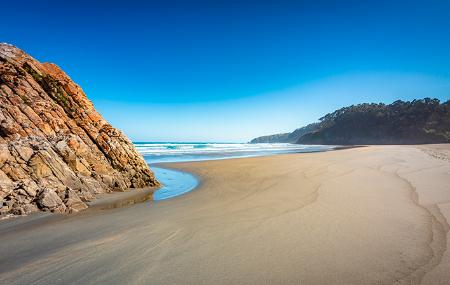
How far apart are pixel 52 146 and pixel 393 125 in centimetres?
10799

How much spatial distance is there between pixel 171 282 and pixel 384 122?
11293cm

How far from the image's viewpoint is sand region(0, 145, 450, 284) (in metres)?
3.28

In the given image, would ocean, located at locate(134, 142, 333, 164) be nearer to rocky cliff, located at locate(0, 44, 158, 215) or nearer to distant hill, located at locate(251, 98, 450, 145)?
rocky cliff, located at locate(0, 44, 158, 215)

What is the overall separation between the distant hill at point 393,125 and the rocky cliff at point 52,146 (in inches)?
3511

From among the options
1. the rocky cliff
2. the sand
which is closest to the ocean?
the rocky cliff

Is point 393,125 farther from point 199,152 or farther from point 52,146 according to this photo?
point 52,146

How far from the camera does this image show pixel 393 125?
90000 mm

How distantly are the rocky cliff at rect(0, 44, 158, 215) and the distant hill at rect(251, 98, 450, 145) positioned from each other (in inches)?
3503

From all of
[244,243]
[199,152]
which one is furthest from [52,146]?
[199,152]

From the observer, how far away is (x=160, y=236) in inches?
187

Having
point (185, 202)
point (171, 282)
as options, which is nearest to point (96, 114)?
point (185, 202)

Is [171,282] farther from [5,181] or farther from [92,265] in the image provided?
[5,181]

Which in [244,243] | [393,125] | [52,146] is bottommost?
[244,243]

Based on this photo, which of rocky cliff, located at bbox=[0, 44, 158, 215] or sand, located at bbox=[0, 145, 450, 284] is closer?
sand, located at bbox=[0, 145, 450, 284]
